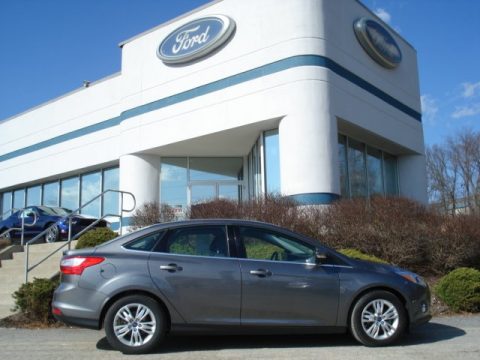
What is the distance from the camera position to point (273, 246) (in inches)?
251

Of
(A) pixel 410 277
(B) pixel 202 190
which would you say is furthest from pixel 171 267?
(B) pixel 202 190

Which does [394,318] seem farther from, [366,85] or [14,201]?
[14,201]

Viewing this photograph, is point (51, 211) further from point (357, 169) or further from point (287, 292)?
point (287, 292)

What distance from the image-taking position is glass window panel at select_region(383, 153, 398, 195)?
21.0 meters

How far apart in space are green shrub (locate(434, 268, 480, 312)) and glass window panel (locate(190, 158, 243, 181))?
484 inches

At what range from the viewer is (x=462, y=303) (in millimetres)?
8500

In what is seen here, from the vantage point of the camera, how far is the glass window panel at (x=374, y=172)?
1964cm

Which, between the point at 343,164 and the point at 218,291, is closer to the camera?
the point at 218,291

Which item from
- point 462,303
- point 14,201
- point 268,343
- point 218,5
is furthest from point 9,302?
point 14,201

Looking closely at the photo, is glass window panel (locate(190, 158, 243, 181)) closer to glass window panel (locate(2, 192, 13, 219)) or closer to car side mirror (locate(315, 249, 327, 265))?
glass window panel (locate(2, 192, 13, 219))

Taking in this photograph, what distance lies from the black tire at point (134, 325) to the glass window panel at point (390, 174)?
53.5 ft

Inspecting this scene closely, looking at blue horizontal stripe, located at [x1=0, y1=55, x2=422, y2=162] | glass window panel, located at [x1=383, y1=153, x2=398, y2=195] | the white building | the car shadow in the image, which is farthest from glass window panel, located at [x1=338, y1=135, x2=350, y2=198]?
the car shadow

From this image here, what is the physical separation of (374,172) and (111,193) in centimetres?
1067

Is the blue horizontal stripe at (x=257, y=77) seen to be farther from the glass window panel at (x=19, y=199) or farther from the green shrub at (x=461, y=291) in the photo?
the green shrub at (x=461, y=291)
